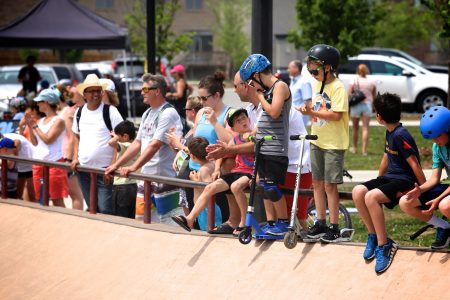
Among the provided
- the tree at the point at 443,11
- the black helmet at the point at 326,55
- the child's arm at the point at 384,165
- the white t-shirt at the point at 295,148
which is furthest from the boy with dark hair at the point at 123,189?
the tree at the point at 443,11

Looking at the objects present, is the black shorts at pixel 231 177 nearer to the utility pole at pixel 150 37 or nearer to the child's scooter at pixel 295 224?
the child's scooter at pixel 295 224

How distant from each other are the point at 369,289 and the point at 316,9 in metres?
26.1

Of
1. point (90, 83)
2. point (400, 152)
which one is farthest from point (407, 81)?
point (400, 152)

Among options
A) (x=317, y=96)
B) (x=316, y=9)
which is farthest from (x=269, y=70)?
(x=316, y=9)

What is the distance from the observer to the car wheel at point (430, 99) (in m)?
29.4

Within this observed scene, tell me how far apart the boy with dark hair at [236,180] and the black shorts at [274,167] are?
274 mm

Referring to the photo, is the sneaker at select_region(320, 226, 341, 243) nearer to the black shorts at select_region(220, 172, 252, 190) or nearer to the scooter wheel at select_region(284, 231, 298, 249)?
the scooter wheel at select_region(284, 231, 298, 249)

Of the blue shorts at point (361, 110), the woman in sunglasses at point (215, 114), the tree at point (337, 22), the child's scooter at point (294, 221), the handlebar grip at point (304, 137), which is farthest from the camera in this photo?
the tree at point (337, 22)

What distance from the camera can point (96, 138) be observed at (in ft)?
35.3

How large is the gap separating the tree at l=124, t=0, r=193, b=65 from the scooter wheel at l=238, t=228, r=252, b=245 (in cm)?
2824

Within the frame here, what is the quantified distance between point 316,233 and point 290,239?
1.33 feet

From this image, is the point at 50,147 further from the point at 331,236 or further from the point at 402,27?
the point at 402,27

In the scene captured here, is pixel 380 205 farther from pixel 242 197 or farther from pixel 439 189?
pixel 242 197

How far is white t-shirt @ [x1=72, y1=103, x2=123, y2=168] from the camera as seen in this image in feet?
35.3
